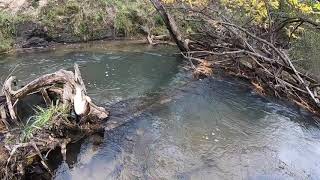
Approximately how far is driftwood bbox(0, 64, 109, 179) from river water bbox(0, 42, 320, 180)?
1.02ft

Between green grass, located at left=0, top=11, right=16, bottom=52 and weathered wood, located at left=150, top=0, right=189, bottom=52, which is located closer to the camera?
weathered wood, located at left=150, top=0, right=189, bottom=52

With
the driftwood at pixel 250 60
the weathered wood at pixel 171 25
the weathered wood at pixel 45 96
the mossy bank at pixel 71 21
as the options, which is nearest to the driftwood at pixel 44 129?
the weathered wood at pixel 45 96

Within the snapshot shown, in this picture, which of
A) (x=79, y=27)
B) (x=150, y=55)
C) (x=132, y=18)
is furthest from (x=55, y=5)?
(x=150, y=55)

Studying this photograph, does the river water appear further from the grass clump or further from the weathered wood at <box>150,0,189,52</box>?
the weathered wood at <box>150,0,189,52</box>

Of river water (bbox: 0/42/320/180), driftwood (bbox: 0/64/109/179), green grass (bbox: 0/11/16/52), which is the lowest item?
river water (bbox: 0/42/320/180)

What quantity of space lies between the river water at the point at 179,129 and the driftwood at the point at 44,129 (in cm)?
31

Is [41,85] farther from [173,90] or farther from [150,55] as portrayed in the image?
[150,55]

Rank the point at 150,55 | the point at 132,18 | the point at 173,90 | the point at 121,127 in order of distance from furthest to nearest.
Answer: the point at 132,18, the point at 150,55, the point at 173,90, the point at 121,127

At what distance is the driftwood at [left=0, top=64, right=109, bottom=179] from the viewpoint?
561 centimetres

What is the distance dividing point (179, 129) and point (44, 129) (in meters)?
2.72

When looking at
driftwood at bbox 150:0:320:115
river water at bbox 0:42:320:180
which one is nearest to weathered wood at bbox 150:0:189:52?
driftwood at bbox 150:0:320:115

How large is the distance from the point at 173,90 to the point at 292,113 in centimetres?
295

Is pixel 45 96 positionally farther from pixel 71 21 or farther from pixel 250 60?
pixel 71 21

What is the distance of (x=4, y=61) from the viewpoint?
37.4ft
